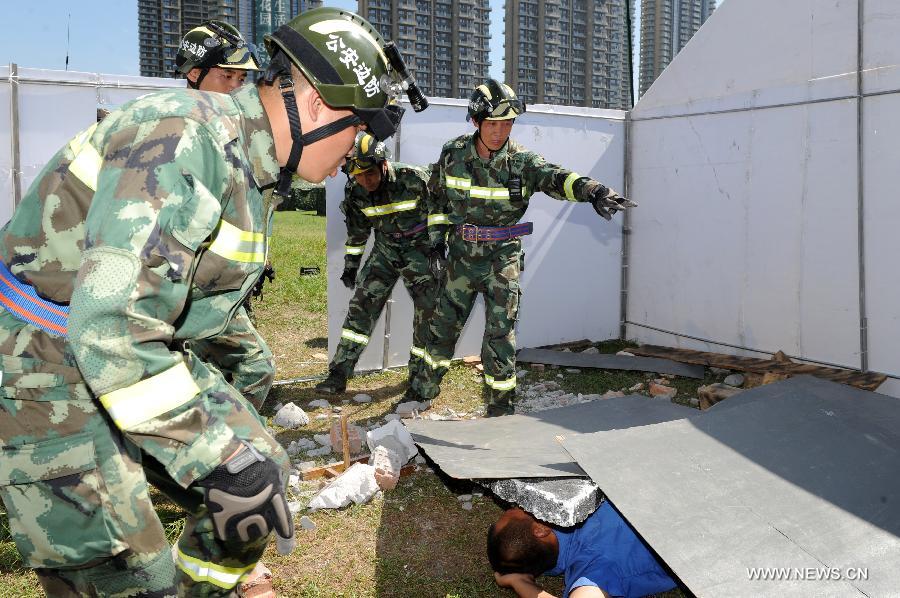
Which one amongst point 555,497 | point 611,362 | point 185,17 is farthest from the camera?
point 185,17

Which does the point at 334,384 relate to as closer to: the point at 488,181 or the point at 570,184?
the point at 488,181

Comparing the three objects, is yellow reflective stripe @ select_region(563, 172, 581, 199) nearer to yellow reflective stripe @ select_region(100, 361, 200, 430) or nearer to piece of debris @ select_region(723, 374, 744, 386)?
piece of debris @ select_region(723, 374, 744, 386)

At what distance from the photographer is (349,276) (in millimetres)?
6020

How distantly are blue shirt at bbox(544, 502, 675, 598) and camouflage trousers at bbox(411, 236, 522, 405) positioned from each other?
2.15 meters

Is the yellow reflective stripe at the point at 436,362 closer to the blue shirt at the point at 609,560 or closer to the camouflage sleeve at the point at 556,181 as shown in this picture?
the camouflage sleeve at the point at 556,181

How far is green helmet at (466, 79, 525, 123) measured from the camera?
16.8 feet

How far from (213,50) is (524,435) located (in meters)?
3.38

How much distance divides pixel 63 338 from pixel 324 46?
98cm

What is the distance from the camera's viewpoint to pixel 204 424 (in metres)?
1.56

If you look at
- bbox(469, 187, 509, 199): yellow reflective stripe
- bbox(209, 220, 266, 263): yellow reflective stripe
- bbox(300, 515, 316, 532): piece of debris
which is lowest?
bbox(300, 515, 316, 532): piece of debris

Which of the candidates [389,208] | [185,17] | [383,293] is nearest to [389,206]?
[389,208]

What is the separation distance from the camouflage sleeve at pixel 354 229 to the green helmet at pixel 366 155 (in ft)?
0.95

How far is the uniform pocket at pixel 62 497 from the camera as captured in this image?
1.67 m

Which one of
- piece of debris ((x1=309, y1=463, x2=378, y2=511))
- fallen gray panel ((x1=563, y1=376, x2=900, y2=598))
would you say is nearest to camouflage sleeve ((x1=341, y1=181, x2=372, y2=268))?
piece of debris ((x1=309, y1=463, x2=378, y2=511))
